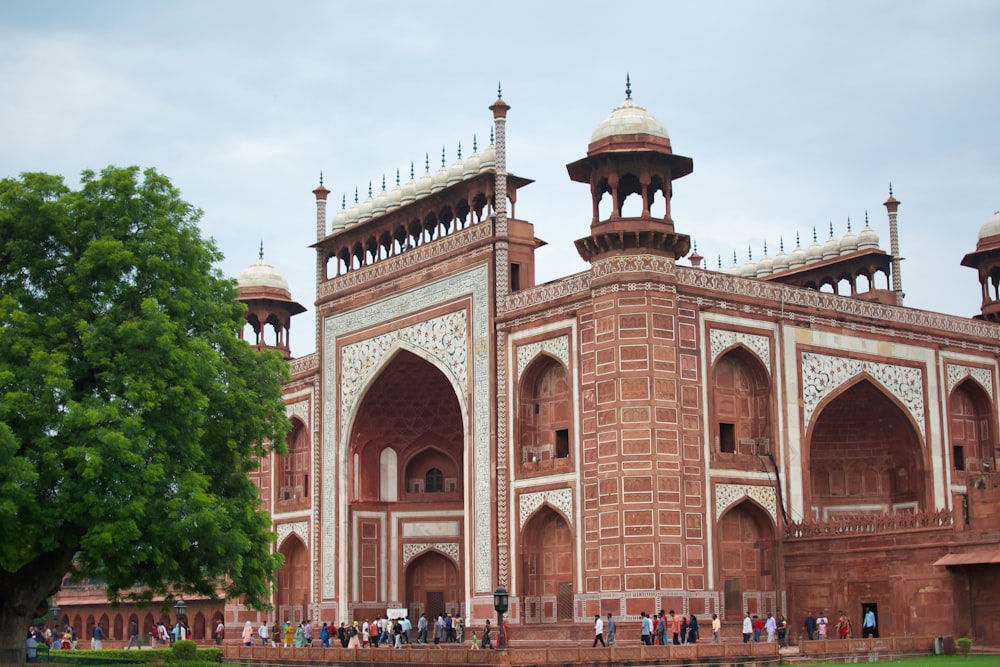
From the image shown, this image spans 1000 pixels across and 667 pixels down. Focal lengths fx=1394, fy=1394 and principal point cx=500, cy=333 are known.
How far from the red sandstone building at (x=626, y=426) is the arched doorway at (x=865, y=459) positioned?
0.14ft

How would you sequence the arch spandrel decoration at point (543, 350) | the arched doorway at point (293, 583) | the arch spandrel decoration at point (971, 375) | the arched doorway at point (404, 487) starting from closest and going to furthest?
the arch spandrel decoration at point (543, 350) < the arch spandrel decoration at point (971, 375) < the arched doorway at point (404, 487) < the arched doorway at point (293, 583)

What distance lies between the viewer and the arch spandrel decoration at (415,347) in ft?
82.6

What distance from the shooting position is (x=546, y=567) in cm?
2333

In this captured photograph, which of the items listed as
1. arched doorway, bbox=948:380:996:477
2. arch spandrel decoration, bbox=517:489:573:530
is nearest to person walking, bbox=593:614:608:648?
arch spandrel decoration, bbox=517:489:573:530

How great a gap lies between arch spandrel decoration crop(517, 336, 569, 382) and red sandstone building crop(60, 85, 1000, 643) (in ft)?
0.17

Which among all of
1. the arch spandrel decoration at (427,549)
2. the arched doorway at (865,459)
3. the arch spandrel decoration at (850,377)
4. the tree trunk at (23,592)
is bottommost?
the tree trunk at (23,592)

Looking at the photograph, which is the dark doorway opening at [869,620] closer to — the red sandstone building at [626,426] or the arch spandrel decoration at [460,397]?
the red sandstone building at [626,426]

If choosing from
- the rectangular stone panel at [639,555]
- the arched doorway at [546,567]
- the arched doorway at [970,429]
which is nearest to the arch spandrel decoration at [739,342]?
the rectangular stone panel at [639,555]

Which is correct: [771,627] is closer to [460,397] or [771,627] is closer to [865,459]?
A: [865,459]

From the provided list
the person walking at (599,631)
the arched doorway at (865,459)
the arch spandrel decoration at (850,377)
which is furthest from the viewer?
the arched doorway at (865,459)

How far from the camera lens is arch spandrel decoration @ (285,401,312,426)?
1190 inches

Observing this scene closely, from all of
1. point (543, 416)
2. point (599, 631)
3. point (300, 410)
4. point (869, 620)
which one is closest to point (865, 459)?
point (869, 620)

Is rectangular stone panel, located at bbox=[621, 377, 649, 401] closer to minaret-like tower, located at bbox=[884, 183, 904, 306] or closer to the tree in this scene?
the tree

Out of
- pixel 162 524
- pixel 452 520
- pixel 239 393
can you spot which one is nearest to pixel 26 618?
pixel 162 524
